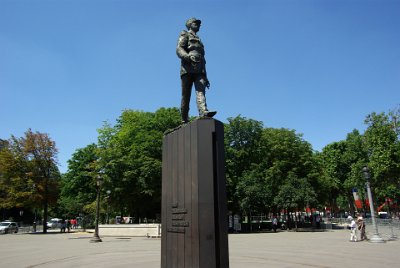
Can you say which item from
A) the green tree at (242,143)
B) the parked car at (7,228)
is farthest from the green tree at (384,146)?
the parked car at (7,228)

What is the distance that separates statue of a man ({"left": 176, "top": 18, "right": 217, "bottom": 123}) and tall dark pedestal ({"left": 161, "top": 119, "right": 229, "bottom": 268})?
91 cm

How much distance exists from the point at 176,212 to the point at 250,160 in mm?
34472

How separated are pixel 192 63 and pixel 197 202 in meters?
3.17

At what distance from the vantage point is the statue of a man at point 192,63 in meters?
7.69

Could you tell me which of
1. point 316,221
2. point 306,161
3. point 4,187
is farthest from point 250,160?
point 4,187

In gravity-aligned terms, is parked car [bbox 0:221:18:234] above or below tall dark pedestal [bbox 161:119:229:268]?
below

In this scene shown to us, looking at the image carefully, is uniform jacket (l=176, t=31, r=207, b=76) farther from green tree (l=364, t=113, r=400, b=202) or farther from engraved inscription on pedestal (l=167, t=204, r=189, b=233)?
green tree (l=364, t=113, r=400, b=202)

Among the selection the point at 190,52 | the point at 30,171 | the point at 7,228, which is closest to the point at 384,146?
the point at 190,52

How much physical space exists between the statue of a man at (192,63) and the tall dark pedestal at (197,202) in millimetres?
911

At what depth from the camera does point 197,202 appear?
21.0ft

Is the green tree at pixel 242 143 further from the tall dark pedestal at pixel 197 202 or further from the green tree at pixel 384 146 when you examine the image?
the tall dark pedestal at pixel 197 202

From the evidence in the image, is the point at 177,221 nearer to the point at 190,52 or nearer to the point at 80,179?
the point at 190,52

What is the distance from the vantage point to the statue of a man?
7687 mm

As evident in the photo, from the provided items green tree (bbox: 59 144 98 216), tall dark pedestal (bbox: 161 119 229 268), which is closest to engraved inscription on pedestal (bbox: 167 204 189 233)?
tall dark pedestal (bbox: 161 119 229 268)
